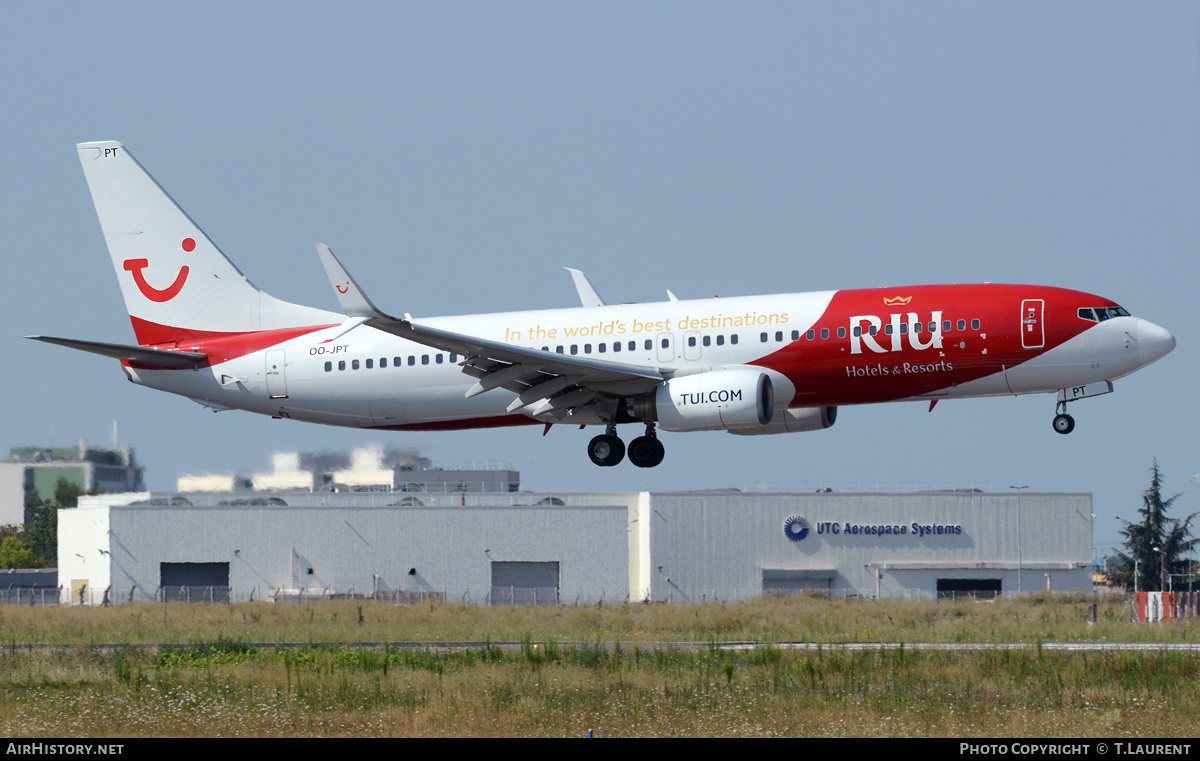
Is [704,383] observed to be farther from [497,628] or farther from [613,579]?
[613,579]

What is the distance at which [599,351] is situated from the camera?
1585 inches

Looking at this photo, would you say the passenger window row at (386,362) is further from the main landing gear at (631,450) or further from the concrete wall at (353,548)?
the concrete wall at (353,548)

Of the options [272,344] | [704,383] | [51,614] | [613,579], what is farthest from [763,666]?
[613,579]

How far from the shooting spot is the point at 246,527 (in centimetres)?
8031

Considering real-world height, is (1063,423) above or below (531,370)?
below

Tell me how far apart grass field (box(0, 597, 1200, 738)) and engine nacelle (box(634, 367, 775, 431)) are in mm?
5649

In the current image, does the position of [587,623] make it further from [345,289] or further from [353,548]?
[353,548]

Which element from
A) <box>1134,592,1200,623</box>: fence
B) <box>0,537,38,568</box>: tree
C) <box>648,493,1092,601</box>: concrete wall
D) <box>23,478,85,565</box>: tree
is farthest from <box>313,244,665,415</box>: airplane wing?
<box>0,537,38,568</box>: tree

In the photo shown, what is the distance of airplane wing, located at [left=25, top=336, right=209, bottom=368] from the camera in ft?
134

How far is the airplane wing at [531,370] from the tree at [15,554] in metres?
92.1

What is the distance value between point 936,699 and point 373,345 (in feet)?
66.3

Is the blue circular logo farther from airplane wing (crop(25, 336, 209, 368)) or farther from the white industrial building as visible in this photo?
airplane wing (crop(25, 336, 209, 368))

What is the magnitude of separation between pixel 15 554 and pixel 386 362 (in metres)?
90.9

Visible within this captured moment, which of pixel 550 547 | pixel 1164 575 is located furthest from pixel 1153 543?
pixel 550 547
